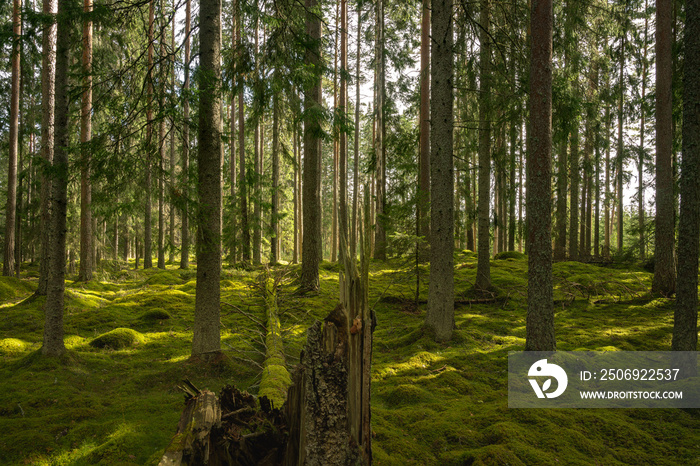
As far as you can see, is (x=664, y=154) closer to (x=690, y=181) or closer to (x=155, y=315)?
(x=690, y=181)

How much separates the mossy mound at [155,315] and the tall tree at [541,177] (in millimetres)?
8499

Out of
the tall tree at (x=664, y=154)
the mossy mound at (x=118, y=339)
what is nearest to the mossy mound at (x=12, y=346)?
the mossy mound at (x=118, y=339)

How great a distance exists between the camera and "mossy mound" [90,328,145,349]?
723 centimetres

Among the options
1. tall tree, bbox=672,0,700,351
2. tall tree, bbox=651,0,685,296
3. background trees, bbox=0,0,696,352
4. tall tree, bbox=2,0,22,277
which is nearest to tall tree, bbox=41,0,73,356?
background trees, bbox=0,0,696,352

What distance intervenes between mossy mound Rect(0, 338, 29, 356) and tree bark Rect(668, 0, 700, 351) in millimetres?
10994

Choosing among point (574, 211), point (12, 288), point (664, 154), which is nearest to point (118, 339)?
point (12, 288)

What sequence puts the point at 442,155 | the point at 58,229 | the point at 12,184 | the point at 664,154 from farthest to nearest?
the point at 12,184 → the point at 664,154 → the point at 442,155 → the point at 58,229

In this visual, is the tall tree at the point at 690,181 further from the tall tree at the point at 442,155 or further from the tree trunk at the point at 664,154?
the tree trunk at the point at 664,154

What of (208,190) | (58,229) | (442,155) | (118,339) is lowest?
(118,339)

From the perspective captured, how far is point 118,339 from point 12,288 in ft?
24.5

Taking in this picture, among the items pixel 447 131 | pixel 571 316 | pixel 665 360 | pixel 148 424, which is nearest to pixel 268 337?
pixel 148 424

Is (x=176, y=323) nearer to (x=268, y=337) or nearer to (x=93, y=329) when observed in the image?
(x=93, y=329)

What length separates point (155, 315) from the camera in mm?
9125

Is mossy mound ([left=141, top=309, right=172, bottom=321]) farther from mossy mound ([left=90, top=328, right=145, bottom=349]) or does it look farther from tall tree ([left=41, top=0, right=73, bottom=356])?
tall tree ([left=41, top=0, right=73, bottom=356])
